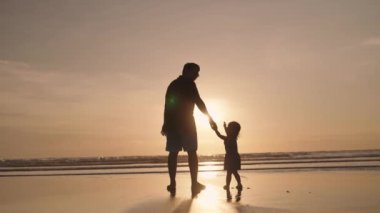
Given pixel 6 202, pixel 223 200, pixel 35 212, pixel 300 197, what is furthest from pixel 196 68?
pixel 6 202

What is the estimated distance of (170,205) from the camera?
257 inches

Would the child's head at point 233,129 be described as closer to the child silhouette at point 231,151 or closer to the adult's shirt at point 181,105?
the child silhouette at point 231,151

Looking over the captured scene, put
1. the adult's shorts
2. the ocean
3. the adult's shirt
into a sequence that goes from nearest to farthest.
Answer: the adult's shorts → the adult's shirt → the ocean

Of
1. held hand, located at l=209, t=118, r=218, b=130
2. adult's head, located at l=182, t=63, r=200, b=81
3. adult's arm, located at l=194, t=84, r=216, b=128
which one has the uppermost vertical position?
adult's head, located at l=182, t=63, r=200, b=81

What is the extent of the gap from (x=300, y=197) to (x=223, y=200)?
4.86ft

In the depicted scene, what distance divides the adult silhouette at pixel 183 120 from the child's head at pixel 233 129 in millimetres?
1817

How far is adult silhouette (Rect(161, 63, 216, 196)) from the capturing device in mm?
7754

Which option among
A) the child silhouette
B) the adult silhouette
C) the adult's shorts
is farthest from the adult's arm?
the child silhouette

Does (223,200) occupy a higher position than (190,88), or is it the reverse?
(190,88)

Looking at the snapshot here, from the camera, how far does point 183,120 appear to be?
7.84m

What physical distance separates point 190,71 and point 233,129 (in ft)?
7.47

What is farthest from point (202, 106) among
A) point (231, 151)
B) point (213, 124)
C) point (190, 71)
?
point (231, 151)

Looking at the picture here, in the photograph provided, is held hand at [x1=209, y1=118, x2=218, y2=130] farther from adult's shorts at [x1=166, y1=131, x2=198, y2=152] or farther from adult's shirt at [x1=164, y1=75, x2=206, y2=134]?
adult's shorts at [x1=166, y1=131, x2=198, y2=152]

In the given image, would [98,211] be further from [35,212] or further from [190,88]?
[190,88]
